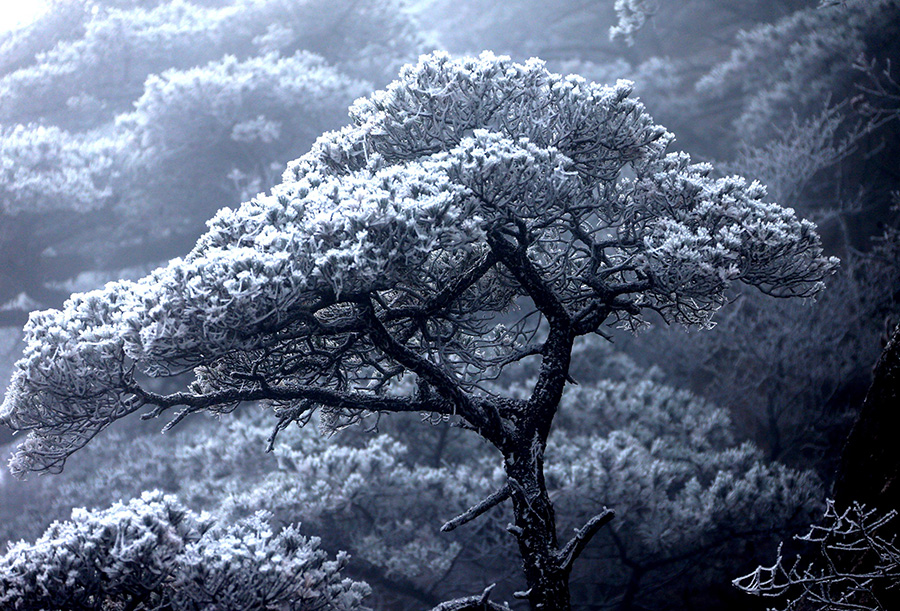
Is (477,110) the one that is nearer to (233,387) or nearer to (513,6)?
(233,387)

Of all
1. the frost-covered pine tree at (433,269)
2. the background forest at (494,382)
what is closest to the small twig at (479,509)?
the frost-covered pine tree at (433,269)

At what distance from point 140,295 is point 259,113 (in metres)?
11.6

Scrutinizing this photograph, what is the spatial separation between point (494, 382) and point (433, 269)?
7.41m

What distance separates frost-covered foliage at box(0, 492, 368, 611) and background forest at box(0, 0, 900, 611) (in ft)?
0.17

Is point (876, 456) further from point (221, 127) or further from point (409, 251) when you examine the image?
point (221, 127)

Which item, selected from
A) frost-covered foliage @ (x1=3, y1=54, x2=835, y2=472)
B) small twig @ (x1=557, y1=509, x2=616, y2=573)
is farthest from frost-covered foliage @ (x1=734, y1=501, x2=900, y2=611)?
frost-covered foliage @ (x1=3, y1=54, x2=835, y2=472)

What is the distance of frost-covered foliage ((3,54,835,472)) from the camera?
421 cm

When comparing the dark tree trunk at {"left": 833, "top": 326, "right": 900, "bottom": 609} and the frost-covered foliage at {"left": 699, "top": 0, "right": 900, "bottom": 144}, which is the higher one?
the frost-covered foliage at {"left": 699, "top": 0, "right": 900, "bottom": 144}

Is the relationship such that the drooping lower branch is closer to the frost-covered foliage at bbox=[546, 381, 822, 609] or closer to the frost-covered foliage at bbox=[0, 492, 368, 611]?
the frost-covered foliage at bbox=[0, 492, 368, 611]

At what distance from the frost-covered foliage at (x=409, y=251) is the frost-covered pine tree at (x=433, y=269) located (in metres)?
0.01

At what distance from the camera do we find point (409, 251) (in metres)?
4.28

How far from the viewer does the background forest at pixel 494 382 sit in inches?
367

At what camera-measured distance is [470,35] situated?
23.6 meters

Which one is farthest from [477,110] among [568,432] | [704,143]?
[704,143]
